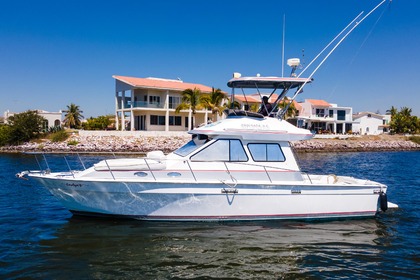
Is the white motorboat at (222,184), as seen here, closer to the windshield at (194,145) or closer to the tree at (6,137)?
the windshield at (194,145)

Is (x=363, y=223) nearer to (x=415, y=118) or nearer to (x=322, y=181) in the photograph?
(x=322, y=181)

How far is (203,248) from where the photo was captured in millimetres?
8688

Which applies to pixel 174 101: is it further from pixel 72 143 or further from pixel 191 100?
pixel 72 143

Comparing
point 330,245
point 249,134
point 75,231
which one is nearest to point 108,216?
point 75,231

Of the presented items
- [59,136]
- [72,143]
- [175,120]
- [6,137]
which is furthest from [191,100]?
[6,137]

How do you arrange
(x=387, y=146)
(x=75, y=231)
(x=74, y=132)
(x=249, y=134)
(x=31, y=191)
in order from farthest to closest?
(x=387, y=146) < (x=74, y=132) < (x=31, y=191) < (x=249, y=134) < (x=75, y=231)

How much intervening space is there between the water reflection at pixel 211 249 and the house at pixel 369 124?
66.5m

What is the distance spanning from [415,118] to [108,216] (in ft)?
243

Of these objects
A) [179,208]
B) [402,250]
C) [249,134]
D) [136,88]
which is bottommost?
[402,250]

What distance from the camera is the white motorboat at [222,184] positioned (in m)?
9.69

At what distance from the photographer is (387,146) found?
52.4 metres

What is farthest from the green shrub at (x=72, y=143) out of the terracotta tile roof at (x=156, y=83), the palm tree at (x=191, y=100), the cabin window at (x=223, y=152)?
the cabin window at (x=223, y=152)

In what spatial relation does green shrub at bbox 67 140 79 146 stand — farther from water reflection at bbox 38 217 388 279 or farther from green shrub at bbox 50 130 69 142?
water reflection at bbox 38 217 388 279

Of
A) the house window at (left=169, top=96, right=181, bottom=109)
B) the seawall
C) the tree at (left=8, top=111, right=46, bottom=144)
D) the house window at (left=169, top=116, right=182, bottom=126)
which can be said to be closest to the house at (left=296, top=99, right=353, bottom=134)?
the seawall
